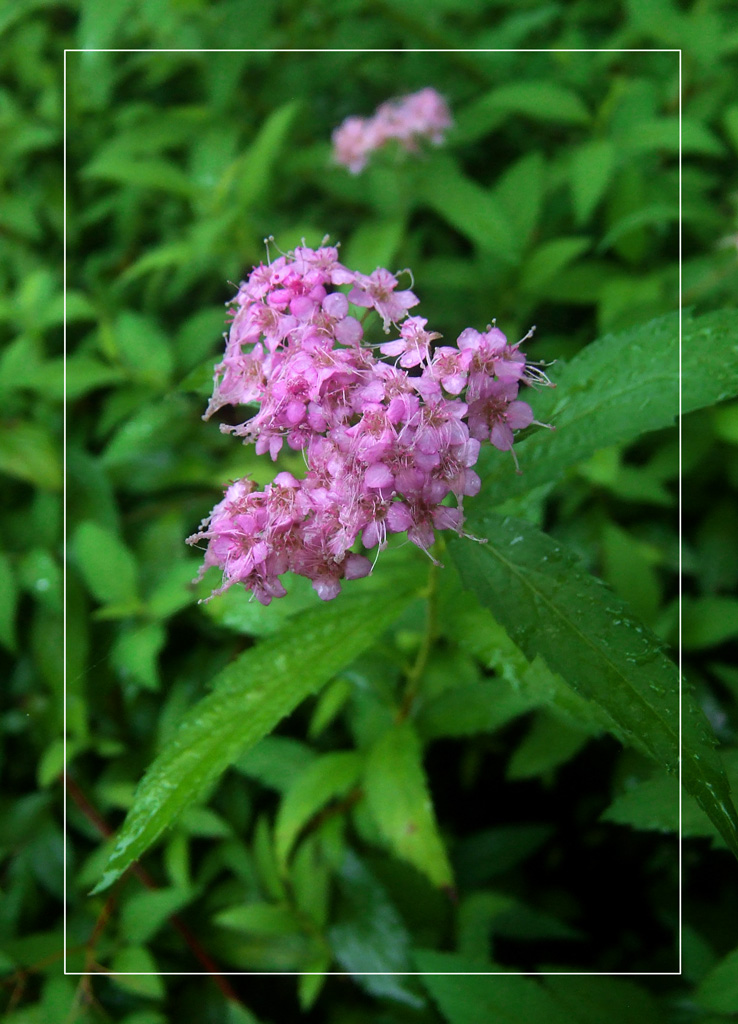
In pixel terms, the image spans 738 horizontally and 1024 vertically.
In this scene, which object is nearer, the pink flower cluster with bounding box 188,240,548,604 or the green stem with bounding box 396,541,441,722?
the pink flower cluster with bounding box 188,240,548,604

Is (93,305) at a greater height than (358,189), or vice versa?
(358,189)

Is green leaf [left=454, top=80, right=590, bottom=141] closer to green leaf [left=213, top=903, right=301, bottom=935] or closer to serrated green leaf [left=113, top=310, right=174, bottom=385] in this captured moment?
serrated green leaf [left=113, top=310, right=174, bottom=385]

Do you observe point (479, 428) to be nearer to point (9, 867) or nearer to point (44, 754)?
point (44, 754)

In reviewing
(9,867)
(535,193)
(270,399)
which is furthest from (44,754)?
(535,193)

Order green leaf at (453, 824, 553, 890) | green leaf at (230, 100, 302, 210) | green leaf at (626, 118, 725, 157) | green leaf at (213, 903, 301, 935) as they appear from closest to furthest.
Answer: green leaf at (213, 903, 301, 935)
green leaf at (453, 824, 553, 890)
green leaf at (626, 118, 725, 157)
green leaf at (230, 100, 302, 210)

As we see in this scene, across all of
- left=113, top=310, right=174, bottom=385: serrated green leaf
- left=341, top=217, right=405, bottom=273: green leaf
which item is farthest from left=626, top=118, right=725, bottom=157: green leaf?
left=113, top=310, right=174, bottom=385: serrated green leaf

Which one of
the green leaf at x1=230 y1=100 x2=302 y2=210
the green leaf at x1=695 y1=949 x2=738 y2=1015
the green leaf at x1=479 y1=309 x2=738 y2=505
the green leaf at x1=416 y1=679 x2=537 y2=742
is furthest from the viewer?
the green leaf at x1=230 y1=100 x2=302 y2=210
